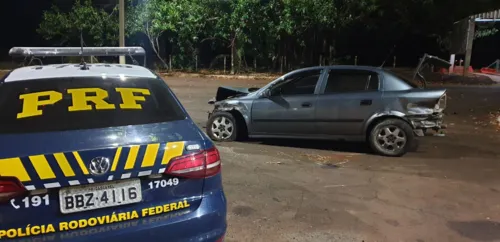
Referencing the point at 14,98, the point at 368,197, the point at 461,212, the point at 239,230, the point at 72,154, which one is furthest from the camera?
the point at 368,197

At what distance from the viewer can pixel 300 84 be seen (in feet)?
23.6

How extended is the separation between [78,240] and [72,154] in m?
0.48

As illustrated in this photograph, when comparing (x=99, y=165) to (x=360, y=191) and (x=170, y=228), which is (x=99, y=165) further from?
(x=360, y=191)

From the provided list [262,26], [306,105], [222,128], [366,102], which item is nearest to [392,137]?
[366,102]

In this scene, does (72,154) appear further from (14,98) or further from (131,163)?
(14,98)

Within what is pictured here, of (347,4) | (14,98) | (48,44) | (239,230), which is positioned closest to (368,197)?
(239,230)

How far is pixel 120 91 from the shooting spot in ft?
10.0

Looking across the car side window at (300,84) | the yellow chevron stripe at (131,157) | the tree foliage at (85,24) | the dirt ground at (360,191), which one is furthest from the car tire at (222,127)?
the tree foliage at (85,24)

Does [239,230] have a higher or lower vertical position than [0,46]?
lower

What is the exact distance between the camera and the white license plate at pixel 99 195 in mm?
2387

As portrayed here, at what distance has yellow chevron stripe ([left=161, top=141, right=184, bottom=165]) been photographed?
2598mm

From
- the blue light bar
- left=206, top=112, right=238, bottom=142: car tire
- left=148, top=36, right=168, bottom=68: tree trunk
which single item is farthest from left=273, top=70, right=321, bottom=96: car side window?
left=148, top=36, right=168, bottom=68: tree trunk

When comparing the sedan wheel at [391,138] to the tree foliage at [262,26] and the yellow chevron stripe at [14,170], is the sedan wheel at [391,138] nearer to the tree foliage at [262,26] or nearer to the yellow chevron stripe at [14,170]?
the yellow chevron stripe at [14,170]

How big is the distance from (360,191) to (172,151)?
310 centimetres
